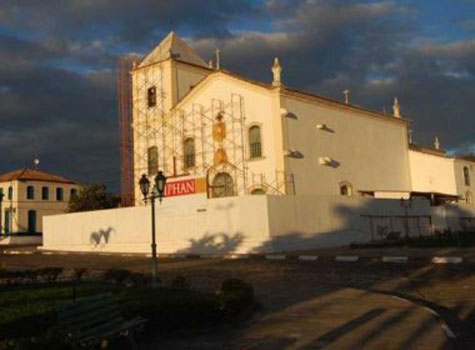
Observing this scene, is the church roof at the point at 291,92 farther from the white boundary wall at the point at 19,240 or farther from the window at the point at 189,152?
the white boundary wall at the point at 19,240

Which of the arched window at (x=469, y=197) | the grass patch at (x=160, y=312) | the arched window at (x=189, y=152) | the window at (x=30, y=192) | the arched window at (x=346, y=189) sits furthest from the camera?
the window at (x=30, y=192)

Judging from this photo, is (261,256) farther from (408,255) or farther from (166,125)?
(166,125)

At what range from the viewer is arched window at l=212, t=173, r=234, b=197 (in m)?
35.9

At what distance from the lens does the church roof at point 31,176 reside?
62938 millimetres

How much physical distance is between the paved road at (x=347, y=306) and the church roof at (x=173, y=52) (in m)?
23.7

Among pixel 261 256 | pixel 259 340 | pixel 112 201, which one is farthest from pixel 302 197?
pixel 112 201

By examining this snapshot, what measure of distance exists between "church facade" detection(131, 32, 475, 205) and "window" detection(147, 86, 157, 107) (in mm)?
77

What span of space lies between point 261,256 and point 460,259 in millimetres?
8810

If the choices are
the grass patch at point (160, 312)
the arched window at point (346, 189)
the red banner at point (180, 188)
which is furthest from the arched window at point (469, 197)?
the grass patch at point (160, 312)

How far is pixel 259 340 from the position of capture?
28.5ft

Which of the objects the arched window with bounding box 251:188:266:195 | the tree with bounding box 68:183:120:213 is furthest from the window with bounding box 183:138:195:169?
the tree with bounding box 68:183:120:213

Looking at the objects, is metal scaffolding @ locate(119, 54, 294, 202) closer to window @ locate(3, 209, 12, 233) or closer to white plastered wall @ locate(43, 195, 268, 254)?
white plastered wall @ locate(43, 195, 268, 254)

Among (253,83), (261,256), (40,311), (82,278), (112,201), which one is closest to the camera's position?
(40,311)

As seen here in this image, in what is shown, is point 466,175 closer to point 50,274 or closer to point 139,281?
point 50,274
